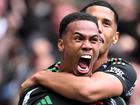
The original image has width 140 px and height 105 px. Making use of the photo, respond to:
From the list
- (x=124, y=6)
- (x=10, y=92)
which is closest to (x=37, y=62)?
(x=10, y=92)

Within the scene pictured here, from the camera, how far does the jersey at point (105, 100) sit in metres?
5.82

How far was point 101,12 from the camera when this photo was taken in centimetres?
629

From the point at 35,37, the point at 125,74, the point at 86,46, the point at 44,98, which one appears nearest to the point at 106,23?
the point at 125,74

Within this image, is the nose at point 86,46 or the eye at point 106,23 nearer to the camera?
the nose at point 86,46

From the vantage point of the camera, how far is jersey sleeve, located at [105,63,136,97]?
19.8 ft

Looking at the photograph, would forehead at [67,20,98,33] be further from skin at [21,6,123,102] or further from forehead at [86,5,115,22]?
forehead at [86,5,115,22]

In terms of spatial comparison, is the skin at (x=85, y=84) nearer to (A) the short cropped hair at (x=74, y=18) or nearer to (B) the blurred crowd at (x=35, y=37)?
(A) the short cropped hair at (x=74, y=18)

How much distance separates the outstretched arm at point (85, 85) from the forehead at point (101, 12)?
553 millimetres

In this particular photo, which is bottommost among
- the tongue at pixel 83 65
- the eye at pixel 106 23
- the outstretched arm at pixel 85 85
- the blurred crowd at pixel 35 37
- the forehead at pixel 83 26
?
the blurred crowd at pixel 35 37

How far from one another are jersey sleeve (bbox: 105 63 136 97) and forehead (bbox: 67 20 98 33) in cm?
46

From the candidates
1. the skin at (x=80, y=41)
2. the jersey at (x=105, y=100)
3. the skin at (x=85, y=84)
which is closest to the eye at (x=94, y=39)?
the skin at (x=80, y=41)

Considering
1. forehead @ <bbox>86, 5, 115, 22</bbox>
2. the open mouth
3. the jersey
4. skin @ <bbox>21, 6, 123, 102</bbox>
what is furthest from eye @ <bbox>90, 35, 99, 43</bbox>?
forehead @ <bbox>86, 5, 115, 22</bbox>

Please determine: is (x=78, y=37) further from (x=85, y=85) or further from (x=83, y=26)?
(x=85, y=85)

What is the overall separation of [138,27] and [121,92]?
6.26 m
